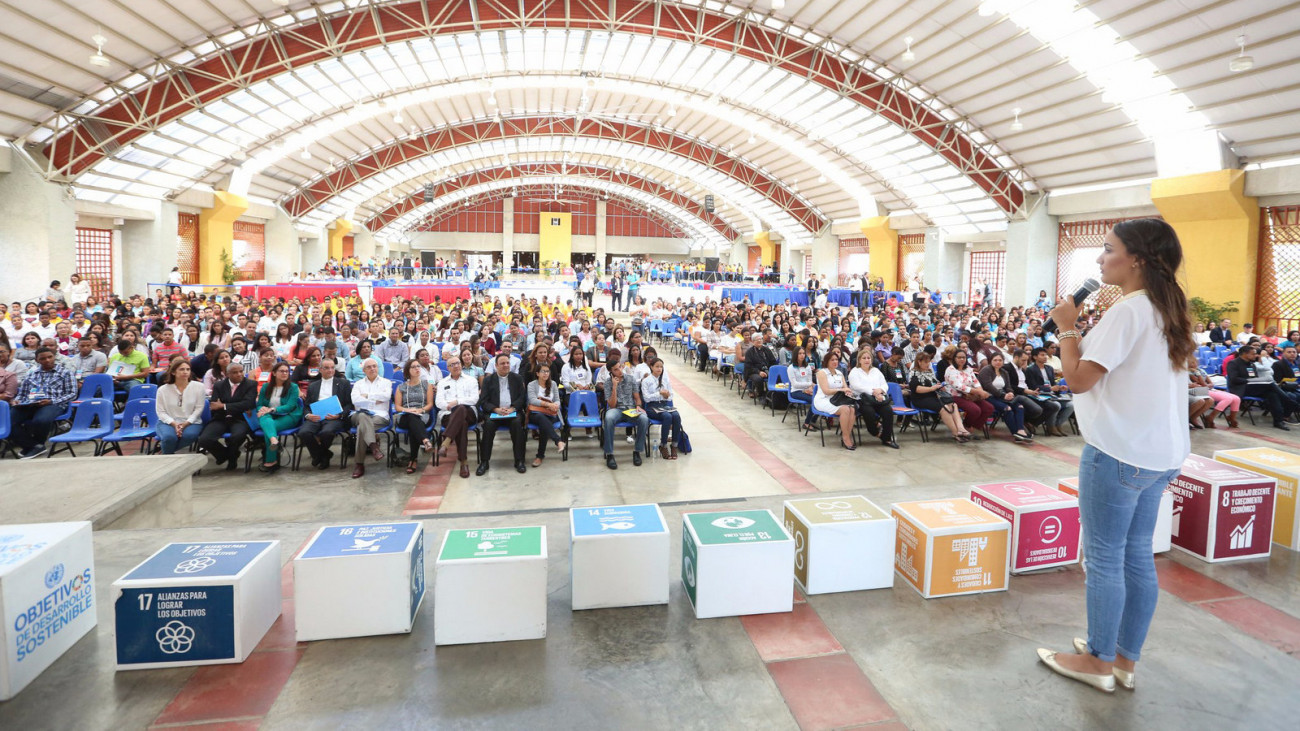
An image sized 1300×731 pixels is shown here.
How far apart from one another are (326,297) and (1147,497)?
72.7ft

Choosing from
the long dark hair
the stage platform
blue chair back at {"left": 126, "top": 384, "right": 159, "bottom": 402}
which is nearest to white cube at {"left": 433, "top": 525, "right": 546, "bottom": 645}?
the long dark hair

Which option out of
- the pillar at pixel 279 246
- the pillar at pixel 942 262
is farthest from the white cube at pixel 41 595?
the pillar at pixel 279 246

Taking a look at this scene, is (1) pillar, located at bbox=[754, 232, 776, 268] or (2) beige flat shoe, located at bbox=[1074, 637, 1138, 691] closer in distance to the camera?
(2) beige flat shoe, located at bbox=[1074, 637, 1138, 691]

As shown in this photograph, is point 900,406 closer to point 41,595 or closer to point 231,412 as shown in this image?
point 231,412

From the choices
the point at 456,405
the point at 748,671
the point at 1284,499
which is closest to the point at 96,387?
the point at 456,405

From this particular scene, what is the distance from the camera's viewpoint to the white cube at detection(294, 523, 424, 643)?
9.89 ft

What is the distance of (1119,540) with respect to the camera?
2453 mm

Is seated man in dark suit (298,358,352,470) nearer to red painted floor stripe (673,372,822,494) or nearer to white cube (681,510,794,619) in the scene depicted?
red painted floor stripe (673,372,822,494)

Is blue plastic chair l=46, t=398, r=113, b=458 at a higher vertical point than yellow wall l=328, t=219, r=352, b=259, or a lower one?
lower

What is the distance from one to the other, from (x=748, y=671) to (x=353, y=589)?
1.79 meters

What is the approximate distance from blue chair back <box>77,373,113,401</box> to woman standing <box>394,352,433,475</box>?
3.20m

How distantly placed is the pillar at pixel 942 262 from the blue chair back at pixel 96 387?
2751cm

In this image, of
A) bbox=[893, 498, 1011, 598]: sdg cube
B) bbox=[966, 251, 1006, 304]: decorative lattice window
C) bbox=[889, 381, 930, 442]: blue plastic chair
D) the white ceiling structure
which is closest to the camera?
bbox=[893, 498, 1011, 598]: sdg cube

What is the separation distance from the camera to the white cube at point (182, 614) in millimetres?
2777
